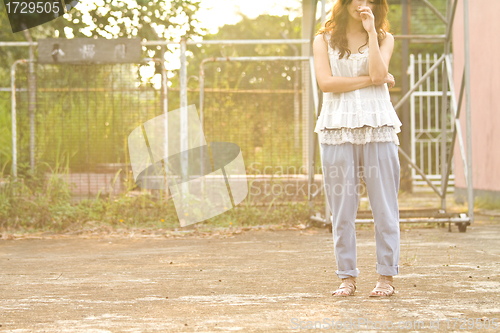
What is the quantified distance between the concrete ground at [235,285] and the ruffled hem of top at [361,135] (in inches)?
30.4

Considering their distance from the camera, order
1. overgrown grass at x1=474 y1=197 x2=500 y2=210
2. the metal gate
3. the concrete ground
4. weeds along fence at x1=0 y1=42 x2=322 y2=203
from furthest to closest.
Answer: the metal gate → overgrown grass at x1=474 y1=197 x2=500 y2=210 → weeds along fence at x1=0 y1=42 x2=322 y2=203 → the concrete ground

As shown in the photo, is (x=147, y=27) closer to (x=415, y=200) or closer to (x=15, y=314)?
(x=415, y=200)

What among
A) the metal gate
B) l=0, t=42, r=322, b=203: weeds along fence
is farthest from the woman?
the metal gate

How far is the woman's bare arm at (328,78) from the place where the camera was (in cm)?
305

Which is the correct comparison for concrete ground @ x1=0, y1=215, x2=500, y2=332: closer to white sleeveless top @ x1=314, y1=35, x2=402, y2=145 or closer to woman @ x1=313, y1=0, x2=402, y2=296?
woman @ x1=313, y1=0, x2=402, y2=296

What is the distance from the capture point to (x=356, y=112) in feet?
9.99

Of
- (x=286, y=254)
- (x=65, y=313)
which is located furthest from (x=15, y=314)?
(x=286, y=254)

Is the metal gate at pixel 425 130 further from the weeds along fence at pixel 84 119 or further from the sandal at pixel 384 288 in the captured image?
the sandal at pixel 384 288

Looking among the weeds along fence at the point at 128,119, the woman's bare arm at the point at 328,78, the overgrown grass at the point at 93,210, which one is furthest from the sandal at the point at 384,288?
the weeds along fence at the point at 128,119

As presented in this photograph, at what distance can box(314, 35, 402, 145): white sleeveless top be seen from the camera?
3010mm

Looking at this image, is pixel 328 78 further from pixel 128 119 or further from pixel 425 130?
pixel 425 130

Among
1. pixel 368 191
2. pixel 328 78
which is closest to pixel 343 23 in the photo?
pixel 328 78

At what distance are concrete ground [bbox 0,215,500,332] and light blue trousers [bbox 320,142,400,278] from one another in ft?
0.69

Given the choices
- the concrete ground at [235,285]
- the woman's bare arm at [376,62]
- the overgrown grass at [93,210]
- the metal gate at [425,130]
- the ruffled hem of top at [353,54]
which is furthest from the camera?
the metal gate at [425,130]
